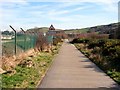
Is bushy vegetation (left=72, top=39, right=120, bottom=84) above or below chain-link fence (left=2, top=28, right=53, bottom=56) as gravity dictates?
below

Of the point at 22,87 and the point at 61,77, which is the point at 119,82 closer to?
the point at 61,77

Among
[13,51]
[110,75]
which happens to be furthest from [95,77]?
[13,51]

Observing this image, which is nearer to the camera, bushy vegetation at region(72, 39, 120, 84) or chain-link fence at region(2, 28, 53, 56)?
bushy vegetation at region(72, 39, 120, 84)

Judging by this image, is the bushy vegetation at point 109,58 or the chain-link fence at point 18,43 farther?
the chain-link fence at point 18,43

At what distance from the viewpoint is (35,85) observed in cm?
1158

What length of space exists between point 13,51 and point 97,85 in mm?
9777

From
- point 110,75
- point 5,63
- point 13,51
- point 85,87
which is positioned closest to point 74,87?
point 85,87

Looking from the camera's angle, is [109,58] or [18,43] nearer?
[109,58]

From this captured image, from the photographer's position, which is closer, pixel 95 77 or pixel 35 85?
pixel 35 85

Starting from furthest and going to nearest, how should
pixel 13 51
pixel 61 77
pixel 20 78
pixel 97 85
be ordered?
pixel 13 51 → pixel 61 77 → pixel 20 78 → pixel 97 85

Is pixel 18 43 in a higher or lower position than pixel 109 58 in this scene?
higher

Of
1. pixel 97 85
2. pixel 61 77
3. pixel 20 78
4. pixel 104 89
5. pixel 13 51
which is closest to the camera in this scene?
pixel 104 89

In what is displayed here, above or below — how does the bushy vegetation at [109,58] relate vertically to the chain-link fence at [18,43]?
below

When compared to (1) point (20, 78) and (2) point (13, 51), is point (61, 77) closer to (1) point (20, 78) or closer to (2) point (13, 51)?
(1) point (20, 78)
